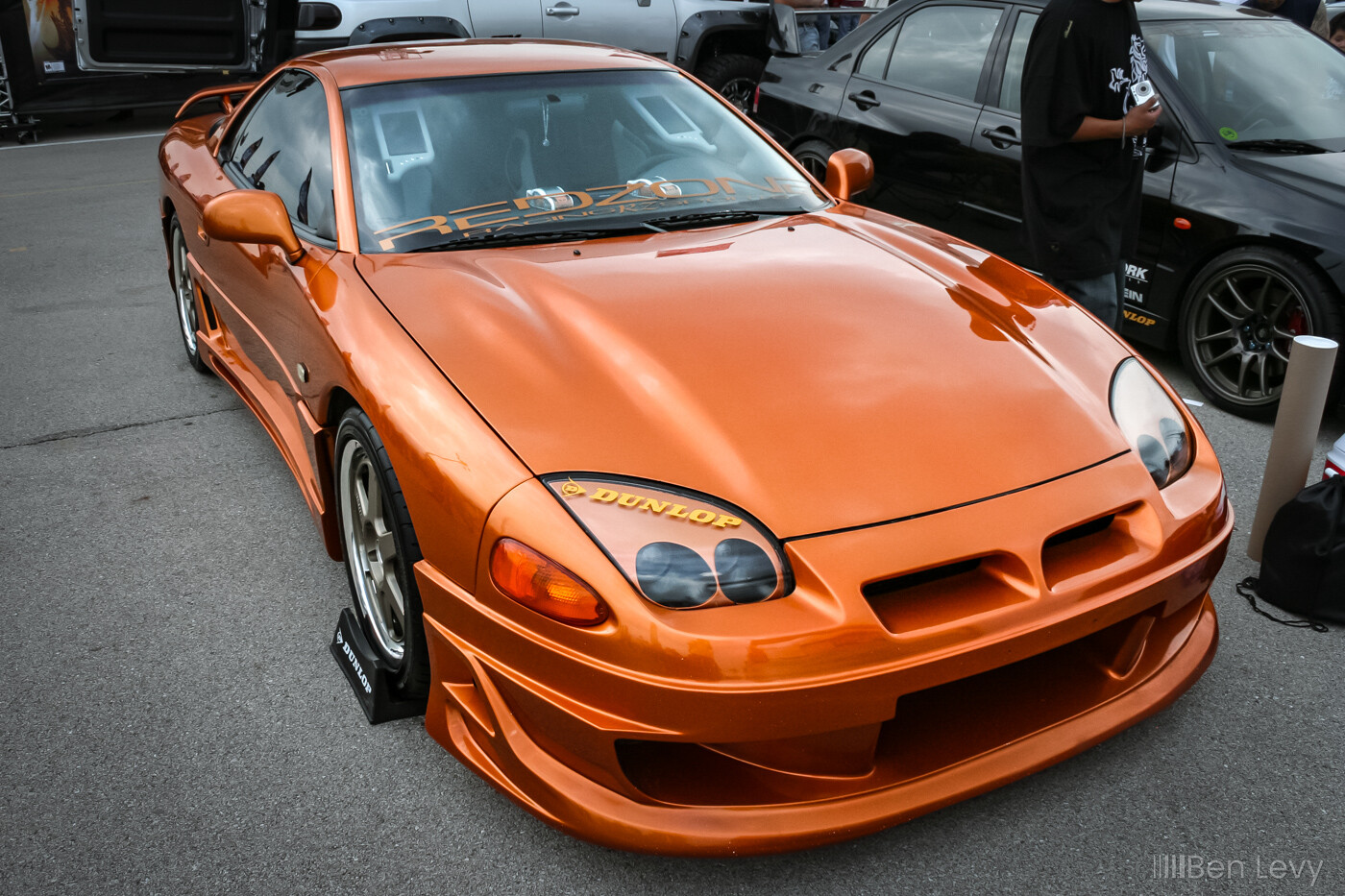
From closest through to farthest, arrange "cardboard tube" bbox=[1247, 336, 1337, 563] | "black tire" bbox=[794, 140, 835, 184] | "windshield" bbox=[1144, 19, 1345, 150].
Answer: "cardboard tube" bbox=[1247, 336, 1337, 563]
"windshield" bbox=[1144, 19, 1345, 150]
"black tire" bbox=[794, 140, 835, 184]

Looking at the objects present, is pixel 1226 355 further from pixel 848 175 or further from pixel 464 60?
pixel 464 60

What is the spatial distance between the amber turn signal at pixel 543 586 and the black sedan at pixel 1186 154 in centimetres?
318

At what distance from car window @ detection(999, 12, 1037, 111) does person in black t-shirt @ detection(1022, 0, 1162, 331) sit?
1322mm

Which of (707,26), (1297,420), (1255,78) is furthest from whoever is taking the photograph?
(707,26)

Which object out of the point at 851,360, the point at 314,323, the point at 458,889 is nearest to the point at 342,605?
the point at 314,323

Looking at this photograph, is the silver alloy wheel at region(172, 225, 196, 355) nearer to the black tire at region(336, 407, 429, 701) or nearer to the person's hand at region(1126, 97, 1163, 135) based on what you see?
the black tire at region(336, 407, 429, 701)

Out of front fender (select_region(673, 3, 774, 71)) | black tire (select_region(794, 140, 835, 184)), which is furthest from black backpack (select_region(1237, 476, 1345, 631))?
front fender (select_region(673, 3, 774, 71))

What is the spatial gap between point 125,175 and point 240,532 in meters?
7.10

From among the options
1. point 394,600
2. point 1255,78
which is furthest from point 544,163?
point 1255,78

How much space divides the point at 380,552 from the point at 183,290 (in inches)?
106

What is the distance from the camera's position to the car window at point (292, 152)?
2893 millimetres

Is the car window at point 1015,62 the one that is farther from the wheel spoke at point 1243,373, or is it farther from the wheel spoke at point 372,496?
the wheel spoke at point 372,496

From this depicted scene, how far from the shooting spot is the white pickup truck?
8.25 meters

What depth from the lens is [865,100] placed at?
17.7ft
